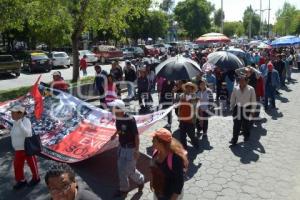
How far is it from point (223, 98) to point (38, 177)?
8.37 m

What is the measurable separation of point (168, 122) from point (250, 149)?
2764 millimetres

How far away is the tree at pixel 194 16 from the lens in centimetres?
6500

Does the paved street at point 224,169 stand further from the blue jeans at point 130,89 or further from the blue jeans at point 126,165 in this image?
the blue jeans at point 130,89

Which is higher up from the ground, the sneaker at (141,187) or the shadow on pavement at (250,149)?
the sneaker at (141,187)

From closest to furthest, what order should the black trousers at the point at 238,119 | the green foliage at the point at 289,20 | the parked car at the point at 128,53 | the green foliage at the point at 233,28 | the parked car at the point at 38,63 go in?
the black trousers at the point at 238,119, the parked car at the point at 38,63, the parked car at the point at 128,53, the green foliage at the point at 289,20, the green foliage at the point at 233,28

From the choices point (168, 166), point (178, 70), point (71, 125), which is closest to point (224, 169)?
point (178, 70)

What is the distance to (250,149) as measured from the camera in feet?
31.1

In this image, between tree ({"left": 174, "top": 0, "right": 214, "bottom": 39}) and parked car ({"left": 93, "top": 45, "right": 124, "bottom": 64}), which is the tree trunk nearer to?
parked car ({"left": 93, "top": 45, "right": 124, "bottom": 64})

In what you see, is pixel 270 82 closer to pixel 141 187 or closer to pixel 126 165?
pixel 141 187

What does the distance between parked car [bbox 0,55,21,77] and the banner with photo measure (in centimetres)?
1808

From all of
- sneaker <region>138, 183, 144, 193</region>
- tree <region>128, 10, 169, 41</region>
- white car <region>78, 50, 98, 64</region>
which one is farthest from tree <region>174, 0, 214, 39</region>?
sneaker <region>138, 183, 144, 193</region>

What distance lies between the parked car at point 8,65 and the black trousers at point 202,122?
65.3 ft

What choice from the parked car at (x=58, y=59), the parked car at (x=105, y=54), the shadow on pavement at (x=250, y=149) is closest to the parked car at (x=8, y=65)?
the parked car at (x=58, y=59)

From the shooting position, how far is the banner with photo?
26.5ft
